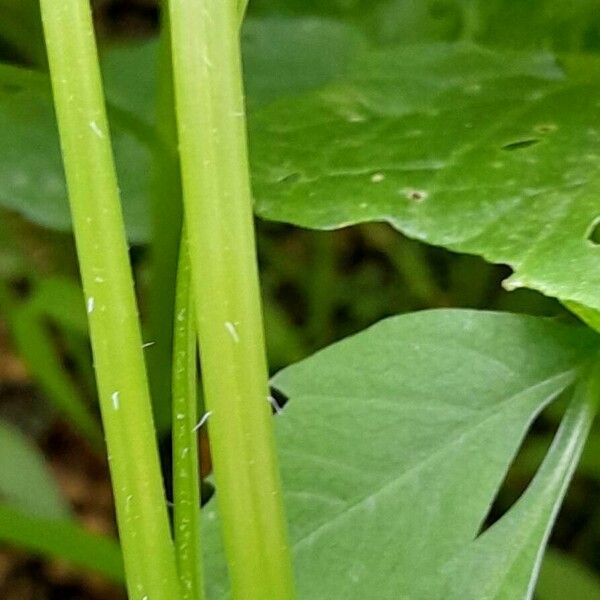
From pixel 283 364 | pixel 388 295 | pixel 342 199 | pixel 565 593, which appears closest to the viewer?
pixel 342 199

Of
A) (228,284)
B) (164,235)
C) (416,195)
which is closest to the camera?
(228,284)

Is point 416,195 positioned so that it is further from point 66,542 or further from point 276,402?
point 66,542

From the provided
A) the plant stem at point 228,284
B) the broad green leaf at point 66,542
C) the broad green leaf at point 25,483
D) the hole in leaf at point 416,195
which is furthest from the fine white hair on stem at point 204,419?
the broad green leaf at point 25,483

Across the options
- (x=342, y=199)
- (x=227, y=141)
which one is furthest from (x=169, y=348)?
(x=227, y=141)

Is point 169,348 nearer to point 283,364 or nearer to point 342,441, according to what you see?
point 283,364

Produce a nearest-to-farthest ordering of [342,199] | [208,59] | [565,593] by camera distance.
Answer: [208,59], [342,199], [565,593]

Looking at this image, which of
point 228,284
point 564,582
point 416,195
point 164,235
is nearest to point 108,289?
point 228,284

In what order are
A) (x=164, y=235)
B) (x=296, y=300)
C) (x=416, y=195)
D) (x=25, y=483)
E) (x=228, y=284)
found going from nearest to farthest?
1. (x=228, y=284)
2. (x=416, y=195)
3. (x=164, y=235)
4. (x=25, y=483)
5. (x=296, y=300)

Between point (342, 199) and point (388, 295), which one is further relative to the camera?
point (388, 295)
